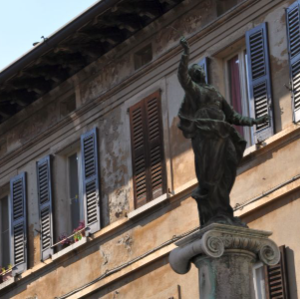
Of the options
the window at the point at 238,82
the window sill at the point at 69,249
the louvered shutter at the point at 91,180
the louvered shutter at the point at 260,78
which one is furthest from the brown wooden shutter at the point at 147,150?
the louvered shutter at the point at 260,78

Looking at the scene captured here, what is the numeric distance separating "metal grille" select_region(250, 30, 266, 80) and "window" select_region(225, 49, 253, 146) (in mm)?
619

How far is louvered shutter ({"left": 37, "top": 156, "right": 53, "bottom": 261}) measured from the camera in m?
29.8

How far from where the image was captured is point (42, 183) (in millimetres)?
30188

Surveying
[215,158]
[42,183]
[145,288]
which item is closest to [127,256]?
[145,288]

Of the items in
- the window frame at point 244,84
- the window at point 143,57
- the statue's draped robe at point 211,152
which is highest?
the window at point 143,57

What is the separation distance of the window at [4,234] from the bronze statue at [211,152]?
1491 cm

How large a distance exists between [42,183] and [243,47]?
226 inches

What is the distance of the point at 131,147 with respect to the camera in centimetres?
2802

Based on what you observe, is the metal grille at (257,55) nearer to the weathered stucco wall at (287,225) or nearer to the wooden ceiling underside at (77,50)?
the weathered stucco wall at (287,225)

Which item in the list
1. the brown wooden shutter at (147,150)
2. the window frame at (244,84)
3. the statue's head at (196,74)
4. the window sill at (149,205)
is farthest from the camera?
the brown wooden shutter at (147,150)

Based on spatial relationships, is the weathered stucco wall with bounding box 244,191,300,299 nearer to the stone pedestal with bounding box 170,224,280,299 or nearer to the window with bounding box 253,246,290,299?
the window with bounding box 253,246,290,299

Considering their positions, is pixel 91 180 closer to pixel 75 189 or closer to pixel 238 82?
pixel 75 189

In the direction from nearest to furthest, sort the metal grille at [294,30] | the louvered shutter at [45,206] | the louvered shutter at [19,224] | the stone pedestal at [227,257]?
the stone pedestal at [227,257], the metal grille at [294,30], the louvered shutter at [45,206], the louvered shutter at [19,224]

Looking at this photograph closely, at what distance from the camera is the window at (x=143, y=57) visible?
1109 inches
